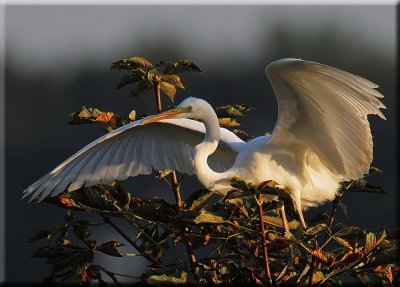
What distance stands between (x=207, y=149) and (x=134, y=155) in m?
0.39

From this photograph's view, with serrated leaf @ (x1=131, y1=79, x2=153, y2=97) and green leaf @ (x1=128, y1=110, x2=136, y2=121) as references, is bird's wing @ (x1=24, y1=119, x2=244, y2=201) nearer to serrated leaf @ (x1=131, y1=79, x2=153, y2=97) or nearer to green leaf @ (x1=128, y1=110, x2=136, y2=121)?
green leaf @ (x1=128, y1=110, x2=136, y2=121)

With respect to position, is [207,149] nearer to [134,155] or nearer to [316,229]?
[134,155]

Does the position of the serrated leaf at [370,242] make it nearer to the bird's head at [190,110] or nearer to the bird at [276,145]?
the bird at [276,145]

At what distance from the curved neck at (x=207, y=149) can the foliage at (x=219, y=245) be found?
47cm

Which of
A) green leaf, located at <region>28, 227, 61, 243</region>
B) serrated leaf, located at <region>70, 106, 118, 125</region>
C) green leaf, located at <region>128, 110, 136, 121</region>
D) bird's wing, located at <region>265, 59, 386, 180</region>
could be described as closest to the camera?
green leaf, located at <region>28, 227, 61, 243</region>

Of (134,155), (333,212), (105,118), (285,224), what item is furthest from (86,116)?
(333,212)

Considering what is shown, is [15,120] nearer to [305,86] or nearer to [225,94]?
[225,94]

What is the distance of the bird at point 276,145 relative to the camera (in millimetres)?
4277

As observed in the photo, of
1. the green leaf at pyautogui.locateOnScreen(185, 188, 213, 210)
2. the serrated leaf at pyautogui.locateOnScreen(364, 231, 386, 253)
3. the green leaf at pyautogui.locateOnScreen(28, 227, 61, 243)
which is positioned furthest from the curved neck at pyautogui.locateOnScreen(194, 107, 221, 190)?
the serrated leaf at pyautogui.locateOnScreen(364, 231, 386, 253)

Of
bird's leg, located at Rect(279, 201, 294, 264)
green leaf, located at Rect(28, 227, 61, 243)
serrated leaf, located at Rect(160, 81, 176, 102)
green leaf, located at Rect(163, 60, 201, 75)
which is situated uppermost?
Answer: green leaf, located at Rect(163, 60, 201, 75)

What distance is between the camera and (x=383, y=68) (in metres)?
25.5

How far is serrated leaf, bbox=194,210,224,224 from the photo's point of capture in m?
3.78

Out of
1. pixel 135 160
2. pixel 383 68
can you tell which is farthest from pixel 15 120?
pixel 135 160

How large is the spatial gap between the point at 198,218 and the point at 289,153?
3.96 ft
